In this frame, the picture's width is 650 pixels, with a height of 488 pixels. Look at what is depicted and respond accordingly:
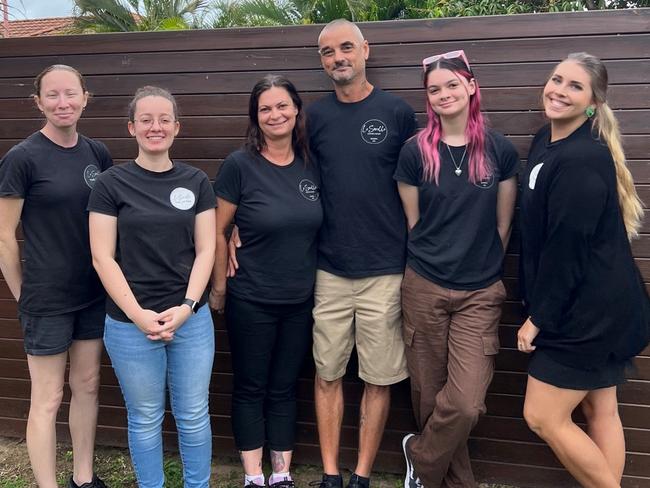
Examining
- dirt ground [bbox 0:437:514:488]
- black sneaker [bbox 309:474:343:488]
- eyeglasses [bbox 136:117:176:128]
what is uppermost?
eyeglasses [bbox 136:117:176:128]

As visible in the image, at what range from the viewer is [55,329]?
2.56 metres

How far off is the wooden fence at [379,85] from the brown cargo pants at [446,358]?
0.44 m

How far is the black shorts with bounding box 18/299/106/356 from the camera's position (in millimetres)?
2555

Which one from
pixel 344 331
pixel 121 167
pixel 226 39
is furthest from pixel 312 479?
pixel 226 39

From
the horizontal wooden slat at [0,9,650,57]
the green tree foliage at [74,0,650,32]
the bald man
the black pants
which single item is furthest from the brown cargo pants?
the green tree foliage at [74,0,650,32]

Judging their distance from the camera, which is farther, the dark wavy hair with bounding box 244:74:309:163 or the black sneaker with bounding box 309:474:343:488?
the black sneaker with bounding box 309:474:343:488

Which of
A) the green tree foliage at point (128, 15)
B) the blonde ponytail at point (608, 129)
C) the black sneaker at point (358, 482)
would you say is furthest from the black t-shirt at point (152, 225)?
the green tree foliage at point (128, 15)

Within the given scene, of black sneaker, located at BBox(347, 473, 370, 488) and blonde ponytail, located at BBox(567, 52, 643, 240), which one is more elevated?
blonde ponytail, located at BBox(567, 52, 643, 240)

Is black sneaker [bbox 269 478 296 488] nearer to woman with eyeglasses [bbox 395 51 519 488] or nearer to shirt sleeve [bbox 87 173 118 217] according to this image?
woman with eyeglasses [bbox 395 51 519 488]

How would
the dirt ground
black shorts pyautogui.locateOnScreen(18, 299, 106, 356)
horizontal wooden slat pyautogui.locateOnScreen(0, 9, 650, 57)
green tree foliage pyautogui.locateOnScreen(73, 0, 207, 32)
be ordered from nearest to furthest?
black shorts pyautogui.locateOnScreen(18, 299, 106, 356)
horizontal wooden slat pyautogui.locateOnScreen(0, 9, 650, 57)
the dirt ground
green tree foliage pyautogui.locateOnScreen(73, 0, 207, 32)

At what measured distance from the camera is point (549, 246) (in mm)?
2266

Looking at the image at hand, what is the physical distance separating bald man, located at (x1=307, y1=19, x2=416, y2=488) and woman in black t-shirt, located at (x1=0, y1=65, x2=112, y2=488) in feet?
3.47

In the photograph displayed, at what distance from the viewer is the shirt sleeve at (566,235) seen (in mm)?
2176

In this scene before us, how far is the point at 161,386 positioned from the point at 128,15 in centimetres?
912
